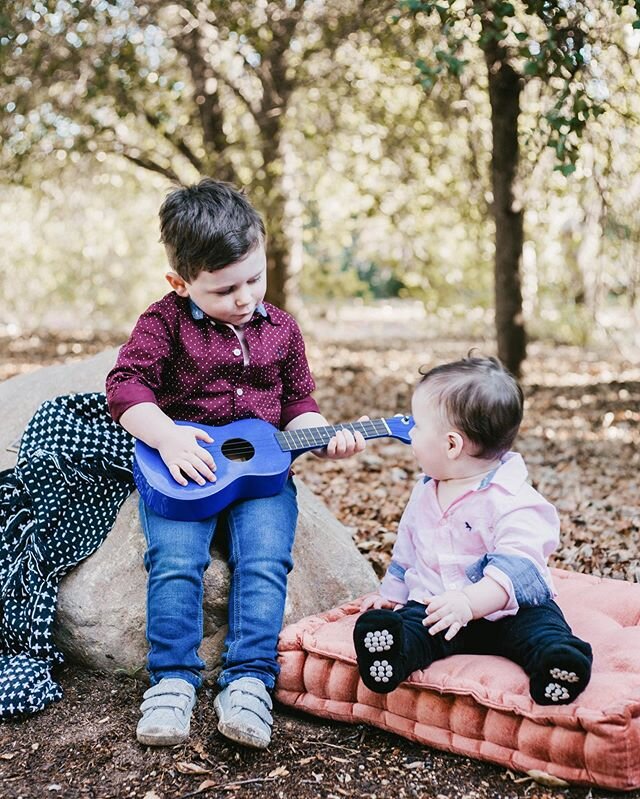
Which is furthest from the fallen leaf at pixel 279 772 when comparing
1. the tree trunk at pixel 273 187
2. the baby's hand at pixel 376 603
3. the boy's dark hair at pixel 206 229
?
the tree trunk at pixel 273 187

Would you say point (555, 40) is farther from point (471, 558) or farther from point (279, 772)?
point (279, 772)

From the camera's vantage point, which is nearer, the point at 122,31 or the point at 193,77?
the point at 122,31

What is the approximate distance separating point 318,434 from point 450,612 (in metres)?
0.83

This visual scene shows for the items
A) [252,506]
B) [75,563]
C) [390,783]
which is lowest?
[390,783]

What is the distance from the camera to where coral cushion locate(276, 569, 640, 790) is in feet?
7.54

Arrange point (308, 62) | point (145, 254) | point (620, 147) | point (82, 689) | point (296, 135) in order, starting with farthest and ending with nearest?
1. point (145, 254)
2. point (296, 135)
3. point (308, 62)
4. point (620, 147)
5. point (82, 689)

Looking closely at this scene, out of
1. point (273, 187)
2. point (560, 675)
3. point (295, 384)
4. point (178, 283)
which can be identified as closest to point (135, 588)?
point (295, 384)

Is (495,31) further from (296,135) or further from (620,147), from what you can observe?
(296,135)

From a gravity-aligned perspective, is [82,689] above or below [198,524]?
below

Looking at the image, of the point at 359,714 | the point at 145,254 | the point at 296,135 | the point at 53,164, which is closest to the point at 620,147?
the point at 296,135

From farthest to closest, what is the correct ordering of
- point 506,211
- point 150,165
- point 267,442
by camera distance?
1. point 150,165
2. point 506,211
3. point 267,442

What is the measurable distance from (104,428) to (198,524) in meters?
0.70

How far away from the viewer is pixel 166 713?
8.35 feet

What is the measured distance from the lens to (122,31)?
23.8 ft
